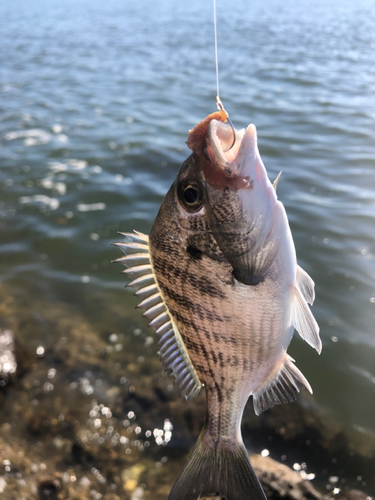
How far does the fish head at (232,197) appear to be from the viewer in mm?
1682

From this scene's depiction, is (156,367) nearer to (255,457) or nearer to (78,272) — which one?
(255,457)

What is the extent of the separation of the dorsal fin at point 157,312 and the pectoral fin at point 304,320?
0.58m

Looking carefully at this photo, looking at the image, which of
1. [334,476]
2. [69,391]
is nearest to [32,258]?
[69,391]

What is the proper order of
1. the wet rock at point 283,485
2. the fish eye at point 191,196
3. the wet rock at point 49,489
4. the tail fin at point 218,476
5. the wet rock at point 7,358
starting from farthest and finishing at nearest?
the wet rock at point 7,358 < the wet rock at point 49,489 < the wet rock at point 283,485 < the tail fin at point 218,476 < the fish eye at point 191,196

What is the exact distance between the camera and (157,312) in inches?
79.4

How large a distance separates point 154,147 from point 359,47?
1098cm

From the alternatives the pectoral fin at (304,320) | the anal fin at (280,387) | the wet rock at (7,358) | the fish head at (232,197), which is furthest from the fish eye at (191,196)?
the wet rock at (7,358)

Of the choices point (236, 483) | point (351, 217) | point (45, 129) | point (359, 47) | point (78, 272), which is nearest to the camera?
point (236, 483)

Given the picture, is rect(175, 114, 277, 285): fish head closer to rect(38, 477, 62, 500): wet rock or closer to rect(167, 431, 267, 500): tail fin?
rect(167, 431, 267, 500): tail fin

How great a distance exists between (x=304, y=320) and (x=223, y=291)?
451mm

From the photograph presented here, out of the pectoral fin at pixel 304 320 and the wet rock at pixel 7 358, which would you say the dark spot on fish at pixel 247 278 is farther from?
the wet rock at pixel 7 358

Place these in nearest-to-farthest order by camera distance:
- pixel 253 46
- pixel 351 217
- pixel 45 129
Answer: pixel 351 217
pixel 45 129
pixel 253 46

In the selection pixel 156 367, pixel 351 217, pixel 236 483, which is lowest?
pixel 156 367

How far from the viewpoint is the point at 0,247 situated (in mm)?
5676
